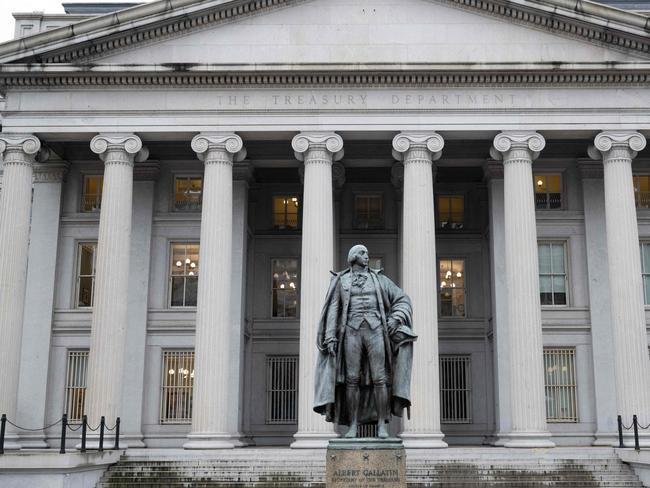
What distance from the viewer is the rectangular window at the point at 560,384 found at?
29.7 meters

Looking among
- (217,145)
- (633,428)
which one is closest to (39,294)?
(217,145)

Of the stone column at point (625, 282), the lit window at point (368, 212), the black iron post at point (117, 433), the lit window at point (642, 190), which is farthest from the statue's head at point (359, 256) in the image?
the lit window at point (368, 212)

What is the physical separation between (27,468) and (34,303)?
38.2ft

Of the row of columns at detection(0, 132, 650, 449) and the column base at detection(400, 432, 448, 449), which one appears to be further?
the row of columns at detection(0, 132, 650, 449)

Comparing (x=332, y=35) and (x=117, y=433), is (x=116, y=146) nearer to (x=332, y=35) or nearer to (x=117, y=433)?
(x=332, y=35)

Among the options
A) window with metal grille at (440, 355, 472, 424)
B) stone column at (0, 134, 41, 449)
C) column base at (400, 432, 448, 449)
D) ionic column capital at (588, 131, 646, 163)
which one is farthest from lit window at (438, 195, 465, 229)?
stone column at (0, 134, 41, 449)

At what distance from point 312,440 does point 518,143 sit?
11.2m

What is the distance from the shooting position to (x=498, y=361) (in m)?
29.4

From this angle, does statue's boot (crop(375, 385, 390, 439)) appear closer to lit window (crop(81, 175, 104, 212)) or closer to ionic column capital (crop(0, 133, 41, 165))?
ionic column capital (crop(0, 133, 41, 165))

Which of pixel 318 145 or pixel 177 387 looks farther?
pixel 177 387

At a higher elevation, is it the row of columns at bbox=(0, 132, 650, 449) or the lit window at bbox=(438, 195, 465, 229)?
the lit window at bbox=(438, 195, 465, 229)

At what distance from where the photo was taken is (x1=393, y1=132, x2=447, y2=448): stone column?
2517 cm

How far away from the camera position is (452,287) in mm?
33562

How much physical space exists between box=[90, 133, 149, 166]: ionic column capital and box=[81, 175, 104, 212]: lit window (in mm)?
4136
